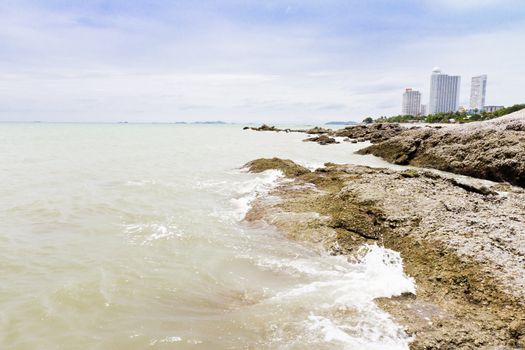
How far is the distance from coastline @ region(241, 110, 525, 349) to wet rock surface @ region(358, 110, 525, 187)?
7481 millimetres

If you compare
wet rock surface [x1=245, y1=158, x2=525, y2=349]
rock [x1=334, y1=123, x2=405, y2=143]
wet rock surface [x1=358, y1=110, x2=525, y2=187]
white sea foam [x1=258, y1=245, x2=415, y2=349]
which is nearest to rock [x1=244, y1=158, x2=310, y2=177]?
wet rock surface [x1=245, y1=158, x2=525, y2=349]

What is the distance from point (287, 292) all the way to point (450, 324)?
98.8 inches

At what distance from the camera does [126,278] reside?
6801 mm

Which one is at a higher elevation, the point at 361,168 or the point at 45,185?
the point at 361,168

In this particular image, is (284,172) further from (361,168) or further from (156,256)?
(156,256)

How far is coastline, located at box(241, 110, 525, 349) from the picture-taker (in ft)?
16.2

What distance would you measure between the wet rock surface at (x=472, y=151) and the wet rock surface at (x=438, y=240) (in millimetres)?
7493

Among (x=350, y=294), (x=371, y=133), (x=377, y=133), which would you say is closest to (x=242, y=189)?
(x=350, y=294)

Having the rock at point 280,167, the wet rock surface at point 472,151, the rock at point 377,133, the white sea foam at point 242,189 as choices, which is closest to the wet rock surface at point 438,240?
the white sea foam at point 242,189

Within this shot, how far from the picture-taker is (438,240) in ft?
22.1

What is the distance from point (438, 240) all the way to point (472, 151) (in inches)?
554

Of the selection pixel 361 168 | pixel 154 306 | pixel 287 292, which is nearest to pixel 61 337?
pixel 154 306

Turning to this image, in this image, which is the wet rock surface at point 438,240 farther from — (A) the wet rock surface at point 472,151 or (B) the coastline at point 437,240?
(A) the wet rock surface at point 472,151

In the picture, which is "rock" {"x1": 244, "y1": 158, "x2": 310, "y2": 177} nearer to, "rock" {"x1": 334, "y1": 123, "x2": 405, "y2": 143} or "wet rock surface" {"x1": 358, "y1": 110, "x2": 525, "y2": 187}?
"wet rock surface" {"x1": 358, "y1": 110, "x2": 525, "y2": 187}
